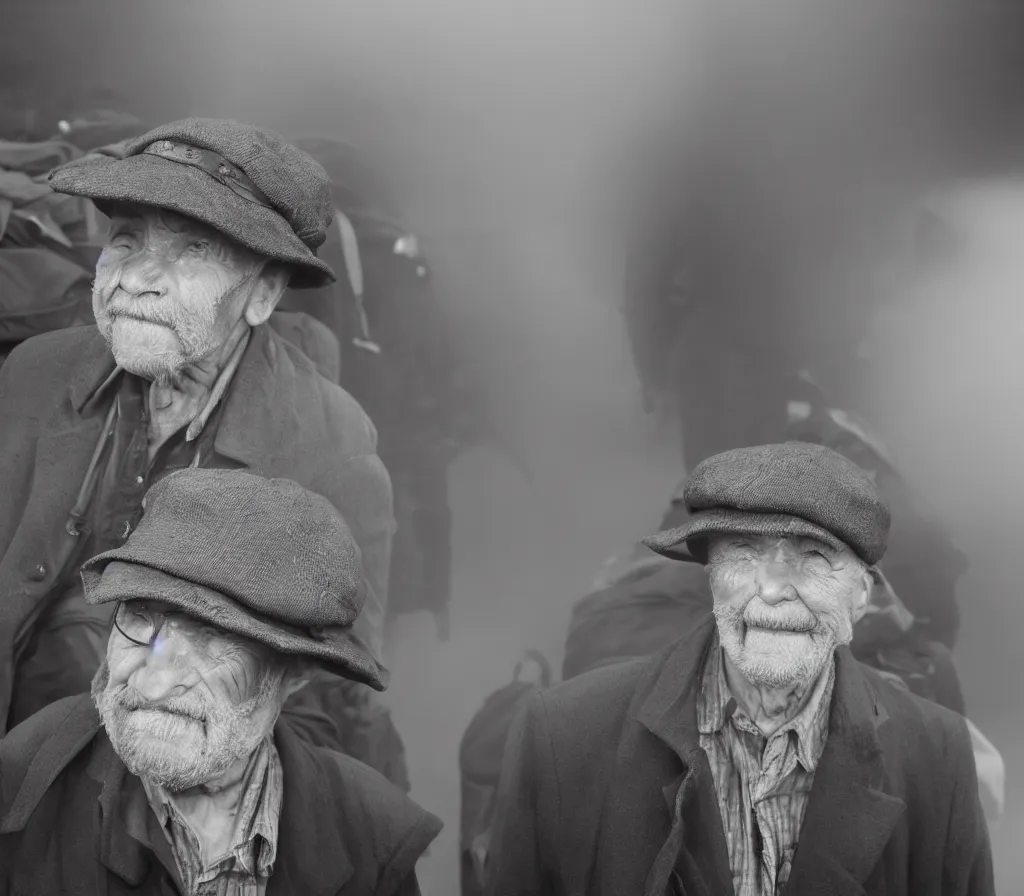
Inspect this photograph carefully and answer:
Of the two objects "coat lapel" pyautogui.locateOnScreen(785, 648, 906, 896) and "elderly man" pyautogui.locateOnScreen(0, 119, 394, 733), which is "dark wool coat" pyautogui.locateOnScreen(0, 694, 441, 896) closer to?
"elderly man" pyautogui.locateOnScreen(0, 119, 394, 733)

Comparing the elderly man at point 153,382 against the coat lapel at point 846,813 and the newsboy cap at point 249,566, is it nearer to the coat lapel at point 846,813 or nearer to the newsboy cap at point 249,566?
the newsboy cap at point 249,566

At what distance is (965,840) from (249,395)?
187cm

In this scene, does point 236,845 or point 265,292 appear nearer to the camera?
point 236,845

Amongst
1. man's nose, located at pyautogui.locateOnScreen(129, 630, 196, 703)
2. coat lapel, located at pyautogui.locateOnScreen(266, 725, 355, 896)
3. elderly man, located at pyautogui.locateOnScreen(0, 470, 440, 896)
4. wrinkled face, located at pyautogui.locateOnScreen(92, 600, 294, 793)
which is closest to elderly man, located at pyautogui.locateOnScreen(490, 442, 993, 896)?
elderly man, located at pyautogui.locateOnScreen(0, 470, 440, 896)

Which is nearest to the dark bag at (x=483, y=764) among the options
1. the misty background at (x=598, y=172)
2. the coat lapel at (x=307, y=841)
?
the misty background at (x=598, y=172)

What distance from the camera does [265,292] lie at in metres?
3.88

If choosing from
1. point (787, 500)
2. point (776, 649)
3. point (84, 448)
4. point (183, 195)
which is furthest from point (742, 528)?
point (84, 448)

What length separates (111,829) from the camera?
10.4 feet

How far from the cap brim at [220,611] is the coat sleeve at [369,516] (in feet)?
2.59

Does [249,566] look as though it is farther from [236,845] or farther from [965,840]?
[965,840]

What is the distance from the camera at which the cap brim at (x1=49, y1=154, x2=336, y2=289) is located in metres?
3.61

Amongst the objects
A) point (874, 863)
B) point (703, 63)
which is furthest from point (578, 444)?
point (874, 863)

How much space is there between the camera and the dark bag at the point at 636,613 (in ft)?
14.3

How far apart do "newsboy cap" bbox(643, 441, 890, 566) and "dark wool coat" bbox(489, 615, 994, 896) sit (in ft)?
1.02
